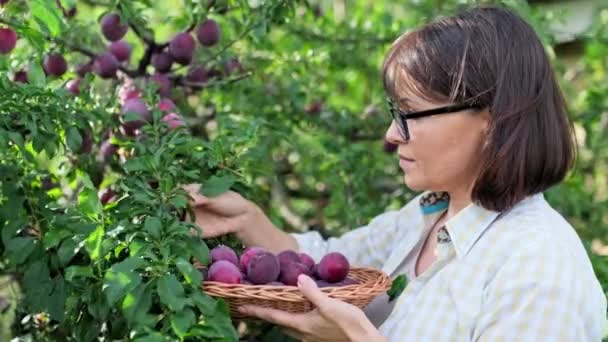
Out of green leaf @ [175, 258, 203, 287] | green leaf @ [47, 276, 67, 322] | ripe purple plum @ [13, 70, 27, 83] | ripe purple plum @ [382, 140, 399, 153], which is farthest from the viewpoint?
ripe purple plum @ [382, 140, 399, 153]

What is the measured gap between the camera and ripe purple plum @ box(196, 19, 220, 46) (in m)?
2.14

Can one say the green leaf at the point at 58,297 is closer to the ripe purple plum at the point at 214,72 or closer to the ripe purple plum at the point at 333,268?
the ripe purple plum at the point at 333,268

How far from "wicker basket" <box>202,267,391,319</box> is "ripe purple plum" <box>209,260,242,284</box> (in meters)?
0.03

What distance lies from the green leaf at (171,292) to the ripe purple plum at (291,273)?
0.27 m

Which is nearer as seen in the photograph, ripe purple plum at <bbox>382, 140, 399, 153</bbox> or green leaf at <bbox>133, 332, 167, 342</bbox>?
green leaf at <bbox>133, 332, 167, 342</bbox>

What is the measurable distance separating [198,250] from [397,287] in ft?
1.35

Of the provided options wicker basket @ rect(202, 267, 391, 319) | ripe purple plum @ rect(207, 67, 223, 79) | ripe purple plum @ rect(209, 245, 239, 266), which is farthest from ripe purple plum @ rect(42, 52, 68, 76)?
wicker basket @ rect(202, 267, 391, 319)

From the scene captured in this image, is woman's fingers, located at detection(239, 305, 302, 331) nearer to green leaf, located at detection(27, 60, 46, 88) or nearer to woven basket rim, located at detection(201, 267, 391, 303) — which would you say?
woven basket rim, located at detection(201, 267, 391, 303)

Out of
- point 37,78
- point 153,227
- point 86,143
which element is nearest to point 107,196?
point 86,143

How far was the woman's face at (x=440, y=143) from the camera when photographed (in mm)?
1609

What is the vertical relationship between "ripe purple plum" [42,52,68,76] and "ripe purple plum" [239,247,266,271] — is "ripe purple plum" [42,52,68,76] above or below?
above

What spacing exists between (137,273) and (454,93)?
0.56 meters

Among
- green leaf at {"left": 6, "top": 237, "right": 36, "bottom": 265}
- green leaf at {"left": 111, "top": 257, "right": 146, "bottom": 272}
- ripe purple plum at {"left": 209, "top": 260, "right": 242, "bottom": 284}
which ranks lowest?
green leaf at {"left": 6, "top": 237, "right": 36, "bottom": 265}

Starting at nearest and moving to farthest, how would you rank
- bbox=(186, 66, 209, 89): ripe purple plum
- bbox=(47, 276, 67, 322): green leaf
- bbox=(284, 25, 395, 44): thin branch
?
bbox=(47, 276, 67, 322): green leaf < bbox=(186, 66, 209, 89): ripe purple plum < bbox=(284, 25, 395, 44): thin branch
